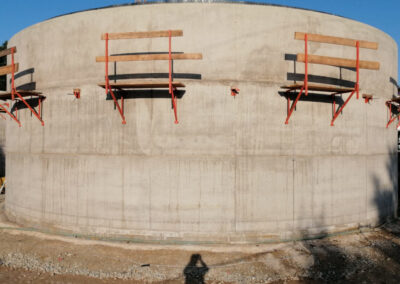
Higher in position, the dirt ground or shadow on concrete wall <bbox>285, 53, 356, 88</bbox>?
shadow on concrete wall <bbox>285, 53, 356, 88</bbox>

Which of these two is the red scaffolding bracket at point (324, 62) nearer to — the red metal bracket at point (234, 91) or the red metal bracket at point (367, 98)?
the red metal bracket at point (367, 98)

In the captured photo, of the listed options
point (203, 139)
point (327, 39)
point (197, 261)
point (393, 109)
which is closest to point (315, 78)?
point (327, 39)

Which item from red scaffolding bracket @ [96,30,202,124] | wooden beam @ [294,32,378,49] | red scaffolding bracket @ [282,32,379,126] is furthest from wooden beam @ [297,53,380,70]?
red scaffolding bracket @ [96,30,202,124]

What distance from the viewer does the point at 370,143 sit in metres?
11.6

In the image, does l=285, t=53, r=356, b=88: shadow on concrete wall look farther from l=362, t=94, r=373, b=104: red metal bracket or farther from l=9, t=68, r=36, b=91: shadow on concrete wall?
l=9, t=68, r=36, b=91: shadow on concrete wall

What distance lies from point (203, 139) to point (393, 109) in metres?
9.69

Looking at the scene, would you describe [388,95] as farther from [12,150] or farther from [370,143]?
[12,150]

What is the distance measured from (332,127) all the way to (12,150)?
14205 mm

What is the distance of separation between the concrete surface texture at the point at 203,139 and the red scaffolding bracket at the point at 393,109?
264 centimetres

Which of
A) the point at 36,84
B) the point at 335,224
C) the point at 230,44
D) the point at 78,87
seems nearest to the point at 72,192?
the point at 78,87

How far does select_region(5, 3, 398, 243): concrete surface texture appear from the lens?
9.77 meters

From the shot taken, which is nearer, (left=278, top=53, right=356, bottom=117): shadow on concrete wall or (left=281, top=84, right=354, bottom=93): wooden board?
(left=281, top=84, right=354, bottom=93): wooden board

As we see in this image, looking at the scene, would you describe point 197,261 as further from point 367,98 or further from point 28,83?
point 28,83

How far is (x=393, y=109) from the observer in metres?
12.8
